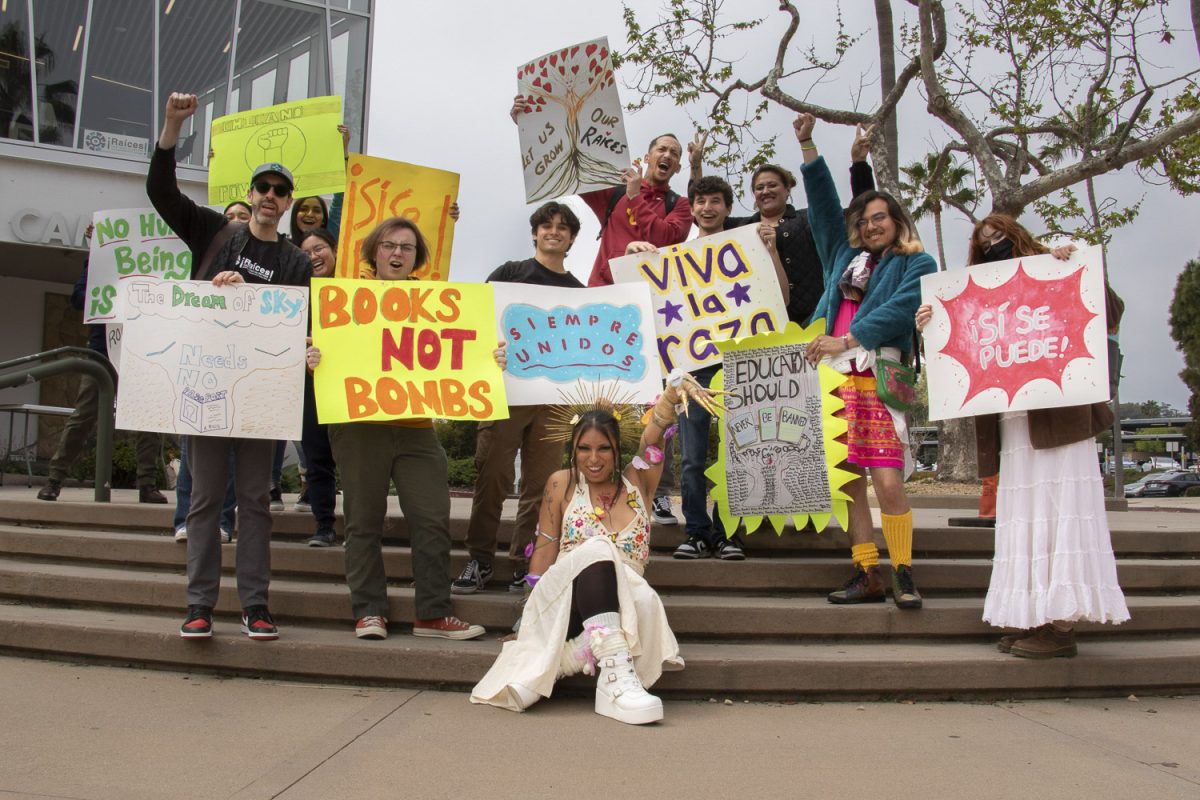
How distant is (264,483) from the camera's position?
14.8 ft

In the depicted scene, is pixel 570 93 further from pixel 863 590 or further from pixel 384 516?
pixel 863 590

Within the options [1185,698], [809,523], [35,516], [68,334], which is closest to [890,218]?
[809,523]

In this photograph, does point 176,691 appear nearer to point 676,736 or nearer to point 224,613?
point 224,613

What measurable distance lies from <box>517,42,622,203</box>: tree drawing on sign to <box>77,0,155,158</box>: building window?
11480mm

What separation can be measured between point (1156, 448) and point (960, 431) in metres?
68.2

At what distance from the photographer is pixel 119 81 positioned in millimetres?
15344

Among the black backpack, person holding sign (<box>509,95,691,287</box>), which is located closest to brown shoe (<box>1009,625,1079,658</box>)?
person holding sign (<box>509,95,691,287</box>)

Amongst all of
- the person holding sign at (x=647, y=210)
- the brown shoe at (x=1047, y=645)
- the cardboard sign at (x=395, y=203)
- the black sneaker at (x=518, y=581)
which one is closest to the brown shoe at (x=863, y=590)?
the brown shoe at (x=1047, y=645)

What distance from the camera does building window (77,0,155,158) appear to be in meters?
15.0

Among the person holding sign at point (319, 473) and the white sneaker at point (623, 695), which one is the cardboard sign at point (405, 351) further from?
the white sneaker at point (623, 695)

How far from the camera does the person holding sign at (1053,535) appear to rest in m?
4.25

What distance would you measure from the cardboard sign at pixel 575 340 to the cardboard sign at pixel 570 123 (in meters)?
1.29

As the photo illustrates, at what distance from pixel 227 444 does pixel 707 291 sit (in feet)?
8.99

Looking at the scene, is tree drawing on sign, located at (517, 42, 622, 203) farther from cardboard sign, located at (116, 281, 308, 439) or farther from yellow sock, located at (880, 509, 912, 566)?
yellow sock, located at (880, 509, 912, 566)
